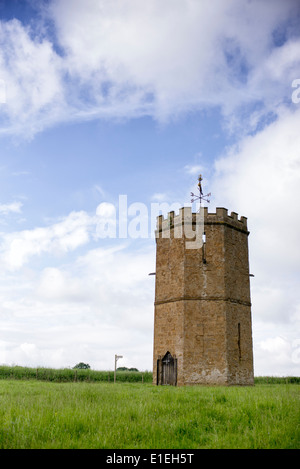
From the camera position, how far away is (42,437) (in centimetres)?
836

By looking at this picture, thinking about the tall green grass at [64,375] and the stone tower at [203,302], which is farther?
the tall green grass at [64,375]

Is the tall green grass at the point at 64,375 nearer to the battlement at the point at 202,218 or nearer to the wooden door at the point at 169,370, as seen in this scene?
the wooden door at the point at 169,370

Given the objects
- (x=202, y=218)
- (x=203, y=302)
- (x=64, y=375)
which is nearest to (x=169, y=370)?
(x=203, y=302)

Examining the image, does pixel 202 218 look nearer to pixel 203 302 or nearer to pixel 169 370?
pixel 203 302

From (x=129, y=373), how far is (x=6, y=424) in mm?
31265

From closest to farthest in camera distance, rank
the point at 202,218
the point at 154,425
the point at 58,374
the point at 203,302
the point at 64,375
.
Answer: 1. the point at 154,425
2. the point at 203,302
3. the point at 202,218
4. the point at 58,374
5. the point at 64,375

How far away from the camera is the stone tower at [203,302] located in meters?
22.9

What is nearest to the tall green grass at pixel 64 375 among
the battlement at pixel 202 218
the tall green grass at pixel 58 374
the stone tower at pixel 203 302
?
the tall green grass at pixel 58 374

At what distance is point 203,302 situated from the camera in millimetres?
23797

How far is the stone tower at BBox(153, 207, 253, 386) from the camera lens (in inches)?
900

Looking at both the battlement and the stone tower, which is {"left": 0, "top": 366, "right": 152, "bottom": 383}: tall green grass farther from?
the battlement

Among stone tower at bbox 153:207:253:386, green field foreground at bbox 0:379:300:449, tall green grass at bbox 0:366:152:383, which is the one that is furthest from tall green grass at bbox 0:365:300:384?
green field foreground at bbox 0:379:300:449
